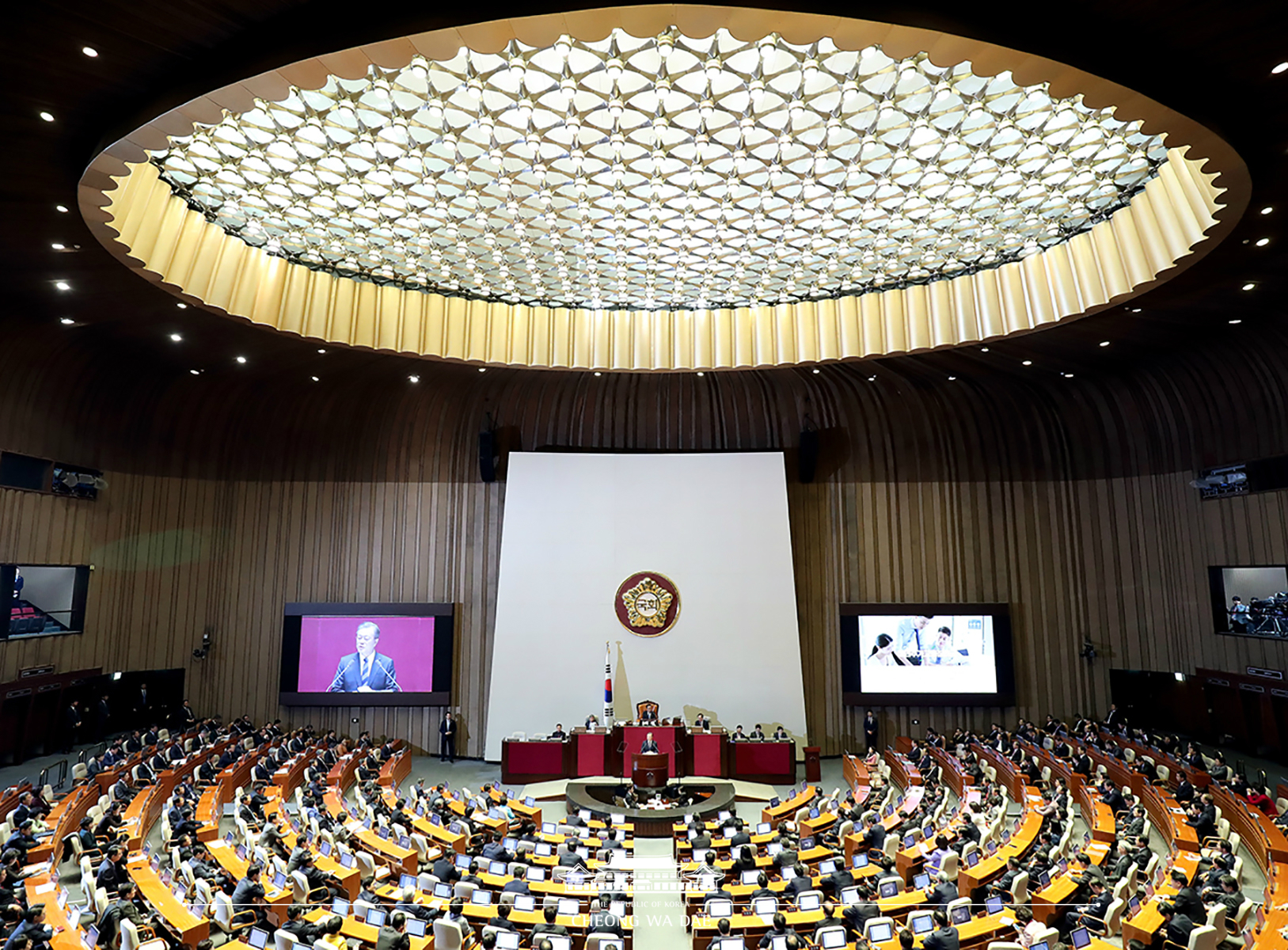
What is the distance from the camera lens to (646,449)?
21.6 metres

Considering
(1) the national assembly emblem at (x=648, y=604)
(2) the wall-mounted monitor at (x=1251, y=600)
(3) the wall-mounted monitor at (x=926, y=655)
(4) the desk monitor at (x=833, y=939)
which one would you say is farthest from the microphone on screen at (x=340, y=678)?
(2) the wall-mounted monitor at (x=1251, y=600)

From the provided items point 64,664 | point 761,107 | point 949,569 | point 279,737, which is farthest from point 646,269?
point 64,664

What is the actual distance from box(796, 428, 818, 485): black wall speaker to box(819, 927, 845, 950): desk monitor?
13.8m

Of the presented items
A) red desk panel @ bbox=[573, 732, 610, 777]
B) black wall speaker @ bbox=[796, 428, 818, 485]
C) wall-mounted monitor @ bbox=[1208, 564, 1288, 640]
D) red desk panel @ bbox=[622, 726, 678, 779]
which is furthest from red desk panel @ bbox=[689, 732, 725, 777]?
wall-mounted monitor @ bbox=[1208, 564, 1288, 640]

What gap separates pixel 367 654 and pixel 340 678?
2.81 feet

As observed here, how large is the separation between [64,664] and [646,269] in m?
14.4

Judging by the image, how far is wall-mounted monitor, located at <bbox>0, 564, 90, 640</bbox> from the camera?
50.8ft

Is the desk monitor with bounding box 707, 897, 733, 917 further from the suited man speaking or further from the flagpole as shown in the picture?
the suited man speaking

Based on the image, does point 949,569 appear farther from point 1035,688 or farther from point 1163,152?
point 1163,152

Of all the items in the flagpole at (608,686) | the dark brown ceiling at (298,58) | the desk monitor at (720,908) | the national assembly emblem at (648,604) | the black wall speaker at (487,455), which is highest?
the dark brown ceiling at (298,58)

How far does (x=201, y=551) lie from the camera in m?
20.3

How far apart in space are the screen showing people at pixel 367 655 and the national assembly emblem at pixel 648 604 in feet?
15.8

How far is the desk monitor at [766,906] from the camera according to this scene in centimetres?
877

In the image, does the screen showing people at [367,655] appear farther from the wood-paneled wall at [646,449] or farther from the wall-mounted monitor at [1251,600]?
the wall-mounted monitor at [1251,600]
